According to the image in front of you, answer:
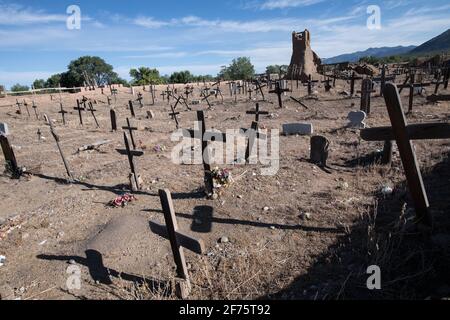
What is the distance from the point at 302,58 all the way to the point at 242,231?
48.2m

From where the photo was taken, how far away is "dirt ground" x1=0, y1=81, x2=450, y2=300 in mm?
3572

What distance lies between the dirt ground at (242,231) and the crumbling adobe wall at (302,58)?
41205 millimetres

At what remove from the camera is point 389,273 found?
3.39m

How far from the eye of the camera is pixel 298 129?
37.0 feet

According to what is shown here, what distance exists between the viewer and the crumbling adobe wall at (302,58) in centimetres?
4788

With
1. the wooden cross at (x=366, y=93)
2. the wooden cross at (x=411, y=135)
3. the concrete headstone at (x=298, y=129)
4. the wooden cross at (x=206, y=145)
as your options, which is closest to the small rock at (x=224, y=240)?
the wooden cross at (x=206, y=145)

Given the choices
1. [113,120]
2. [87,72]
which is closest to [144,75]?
[87,72]

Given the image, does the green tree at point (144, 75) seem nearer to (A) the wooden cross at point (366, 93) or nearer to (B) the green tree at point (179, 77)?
(B) the green tree at point (179, 77)

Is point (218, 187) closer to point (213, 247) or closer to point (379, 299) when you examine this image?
point (213, 247)
